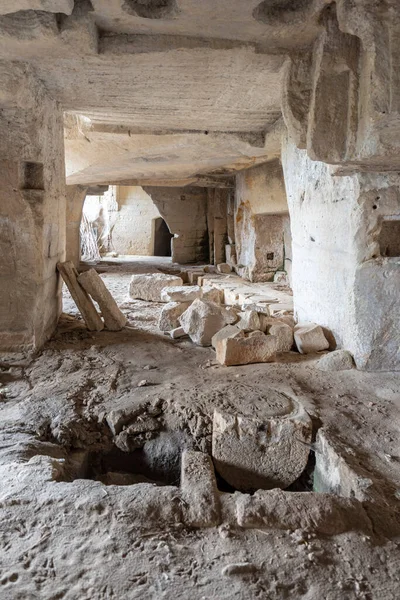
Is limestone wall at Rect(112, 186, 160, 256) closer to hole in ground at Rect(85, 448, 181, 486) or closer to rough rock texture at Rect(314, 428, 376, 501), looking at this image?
hole in ground at Rect(85, 448, 181, 486)

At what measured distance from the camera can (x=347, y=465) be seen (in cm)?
215

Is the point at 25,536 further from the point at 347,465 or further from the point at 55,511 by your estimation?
the point at 347,465

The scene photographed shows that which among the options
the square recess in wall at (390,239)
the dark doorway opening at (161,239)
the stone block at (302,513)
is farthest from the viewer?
the dark doorway opening at (161,239)

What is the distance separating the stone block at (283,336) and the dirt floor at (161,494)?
0.71ft

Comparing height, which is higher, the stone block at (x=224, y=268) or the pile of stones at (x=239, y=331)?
the stone block at (x=224, y=268)

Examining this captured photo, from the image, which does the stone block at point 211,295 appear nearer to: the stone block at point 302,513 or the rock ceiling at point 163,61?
the rock ceiling at point 163,61

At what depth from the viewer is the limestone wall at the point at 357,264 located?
3184 mm

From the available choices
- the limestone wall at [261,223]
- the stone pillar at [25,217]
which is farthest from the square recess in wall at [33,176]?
the limestone wall at [261,223]

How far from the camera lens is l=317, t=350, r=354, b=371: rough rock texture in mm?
3391

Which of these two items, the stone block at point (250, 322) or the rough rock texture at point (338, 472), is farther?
the stone block at point (250, 322)

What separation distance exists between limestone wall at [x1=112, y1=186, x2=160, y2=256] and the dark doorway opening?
1.59 feet

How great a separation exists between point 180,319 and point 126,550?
9.10 feet

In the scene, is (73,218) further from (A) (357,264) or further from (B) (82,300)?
(A) (357,264)

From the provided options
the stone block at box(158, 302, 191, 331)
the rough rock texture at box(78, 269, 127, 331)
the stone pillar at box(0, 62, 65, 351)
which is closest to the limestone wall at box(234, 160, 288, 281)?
A: the stone block at box(158, 302, 191, 331)
